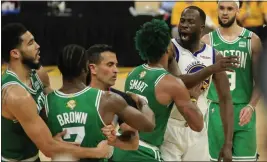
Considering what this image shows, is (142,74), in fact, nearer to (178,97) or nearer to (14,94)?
(178,97)

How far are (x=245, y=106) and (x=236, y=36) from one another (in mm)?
727

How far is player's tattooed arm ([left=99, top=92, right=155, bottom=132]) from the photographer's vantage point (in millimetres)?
3852

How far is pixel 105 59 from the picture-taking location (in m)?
4.30

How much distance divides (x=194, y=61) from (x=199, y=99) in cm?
35

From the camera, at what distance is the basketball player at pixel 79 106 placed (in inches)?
150

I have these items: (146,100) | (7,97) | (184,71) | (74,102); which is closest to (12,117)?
(7,97)

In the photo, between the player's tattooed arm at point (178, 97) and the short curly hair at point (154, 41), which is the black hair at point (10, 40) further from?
the player's tattooed arm at point (178, 97)

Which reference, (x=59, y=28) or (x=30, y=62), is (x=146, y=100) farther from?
(x=59, y=28)

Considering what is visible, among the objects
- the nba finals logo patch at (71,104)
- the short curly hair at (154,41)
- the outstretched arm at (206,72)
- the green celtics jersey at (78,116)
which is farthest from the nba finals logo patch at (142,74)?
the nba finals logo patch at (71,104)

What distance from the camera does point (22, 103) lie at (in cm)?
385

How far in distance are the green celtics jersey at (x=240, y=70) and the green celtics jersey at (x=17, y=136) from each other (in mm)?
2372

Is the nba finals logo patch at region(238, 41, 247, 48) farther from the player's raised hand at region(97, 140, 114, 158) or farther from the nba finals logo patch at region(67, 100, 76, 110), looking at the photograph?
the nba finals logo patch at region(67, 100, 76, 110)

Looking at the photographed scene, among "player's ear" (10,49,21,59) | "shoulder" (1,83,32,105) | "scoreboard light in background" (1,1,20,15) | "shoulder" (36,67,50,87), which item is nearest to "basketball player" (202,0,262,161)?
"shoulder" (36,67,50,87)

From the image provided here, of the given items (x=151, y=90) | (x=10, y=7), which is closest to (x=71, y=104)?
(x=151, y=90)
